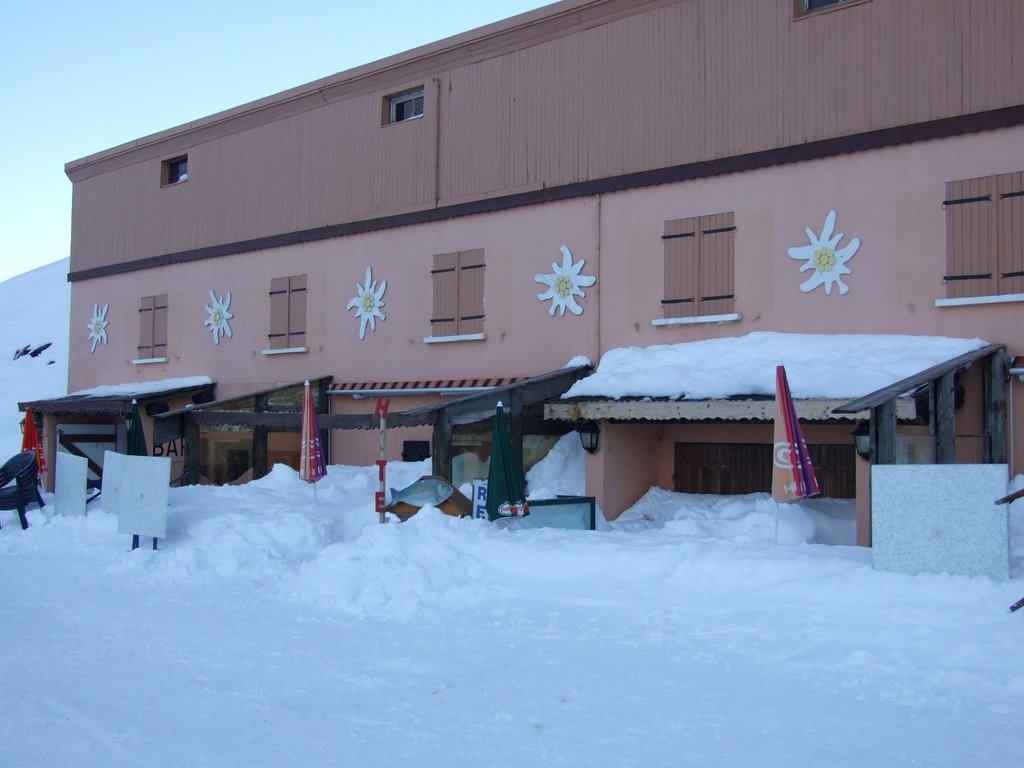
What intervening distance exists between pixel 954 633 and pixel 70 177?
72.3ft

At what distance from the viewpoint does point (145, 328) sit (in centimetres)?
1991

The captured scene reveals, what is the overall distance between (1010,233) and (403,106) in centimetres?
1030

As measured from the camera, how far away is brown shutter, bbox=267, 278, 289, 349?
17.5 meters

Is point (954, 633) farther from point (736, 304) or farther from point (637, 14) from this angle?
point (637, 14)

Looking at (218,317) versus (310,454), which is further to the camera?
(218,317)

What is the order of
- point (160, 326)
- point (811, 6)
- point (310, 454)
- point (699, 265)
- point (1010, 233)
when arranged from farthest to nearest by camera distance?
point (160, 326), point (699, 265), point (811, 6), point (310, 454), point (1010, 233)

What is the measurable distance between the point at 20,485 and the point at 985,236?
12593 mm

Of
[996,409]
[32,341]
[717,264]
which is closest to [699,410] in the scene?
[717,264]

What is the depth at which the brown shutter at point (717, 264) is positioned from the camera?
1260 cm

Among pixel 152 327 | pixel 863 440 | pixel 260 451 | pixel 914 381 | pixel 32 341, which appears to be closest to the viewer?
pixel 914 381

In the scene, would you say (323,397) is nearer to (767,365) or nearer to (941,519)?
(767,365)

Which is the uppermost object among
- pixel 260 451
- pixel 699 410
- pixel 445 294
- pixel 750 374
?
pixel 445 294

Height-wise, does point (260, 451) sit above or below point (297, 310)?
below

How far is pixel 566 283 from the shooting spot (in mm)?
13953
